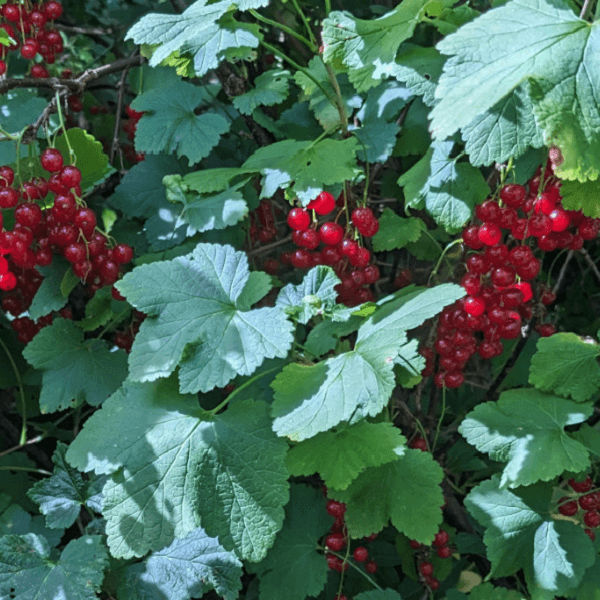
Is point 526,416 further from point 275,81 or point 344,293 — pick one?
point 275,81

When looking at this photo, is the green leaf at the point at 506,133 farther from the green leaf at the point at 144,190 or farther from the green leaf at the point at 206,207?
the green leaf at the point at 144,190

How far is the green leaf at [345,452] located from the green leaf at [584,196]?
38 centimetres

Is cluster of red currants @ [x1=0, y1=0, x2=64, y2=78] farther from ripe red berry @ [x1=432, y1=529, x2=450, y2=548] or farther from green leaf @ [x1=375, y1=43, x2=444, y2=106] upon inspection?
ripe red berry @ [x1=432, y1=529, x2=450, y2=548]

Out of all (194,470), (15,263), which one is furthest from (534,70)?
(15,263)

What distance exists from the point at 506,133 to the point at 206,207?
50 centimetres

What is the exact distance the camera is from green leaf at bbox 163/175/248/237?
106cm

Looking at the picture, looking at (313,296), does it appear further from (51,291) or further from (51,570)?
(51,570)

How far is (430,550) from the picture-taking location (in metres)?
1.20

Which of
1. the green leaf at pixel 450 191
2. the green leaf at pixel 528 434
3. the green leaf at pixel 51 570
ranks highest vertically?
the green leaf at pixel 450 191

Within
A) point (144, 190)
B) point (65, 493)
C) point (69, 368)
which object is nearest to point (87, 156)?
point (144, 190)

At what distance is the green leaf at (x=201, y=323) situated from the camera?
86 cm

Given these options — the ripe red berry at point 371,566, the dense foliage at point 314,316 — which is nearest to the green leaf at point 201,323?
the dense foliage at point 314,316

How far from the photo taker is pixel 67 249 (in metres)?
1.02

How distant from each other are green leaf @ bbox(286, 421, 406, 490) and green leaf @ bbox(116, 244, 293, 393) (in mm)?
147
